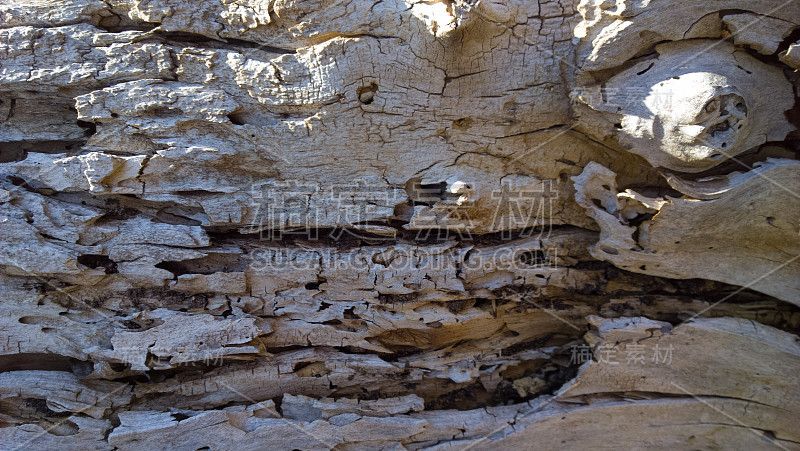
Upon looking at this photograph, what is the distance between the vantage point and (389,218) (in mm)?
2557

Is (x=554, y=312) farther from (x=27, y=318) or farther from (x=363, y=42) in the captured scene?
(x=27, y=318)

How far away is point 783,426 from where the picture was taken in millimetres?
2523

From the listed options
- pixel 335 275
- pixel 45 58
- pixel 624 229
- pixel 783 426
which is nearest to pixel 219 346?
pixel 335 275

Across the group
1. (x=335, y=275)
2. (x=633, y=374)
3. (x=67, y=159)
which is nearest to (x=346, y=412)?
(x=335, y=275)

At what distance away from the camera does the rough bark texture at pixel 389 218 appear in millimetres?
2309

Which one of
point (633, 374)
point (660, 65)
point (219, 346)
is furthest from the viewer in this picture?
point (633, 374)

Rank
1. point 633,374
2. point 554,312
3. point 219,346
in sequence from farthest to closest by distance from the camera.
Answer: point 554,312 < point 633,374 < point 219,346

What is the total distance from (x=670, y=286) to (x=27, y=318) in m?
3.85

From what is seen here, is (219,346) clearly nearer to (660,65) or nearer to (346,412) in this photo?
(346,412)

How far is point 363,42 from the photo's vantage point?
92.2 inches

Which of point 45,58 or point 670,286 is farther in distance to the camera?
point 670,286

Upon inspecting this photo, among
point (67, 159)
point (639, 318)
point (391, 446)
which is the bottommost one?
point (391, 446)

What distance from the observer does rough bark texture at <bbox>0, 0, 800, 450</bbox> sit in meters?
2.31

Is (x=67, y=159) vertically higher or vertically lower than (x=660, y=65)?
lower
